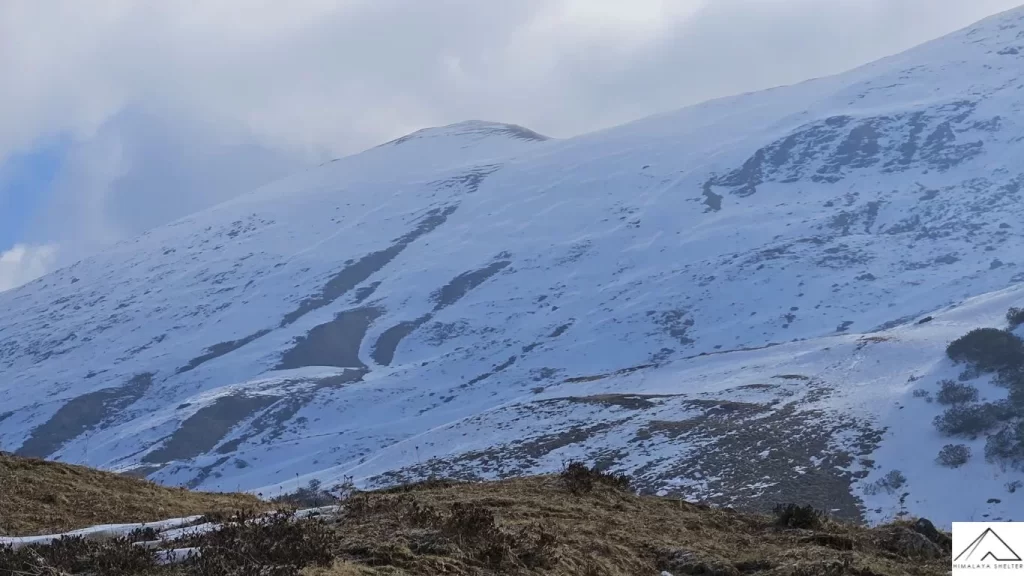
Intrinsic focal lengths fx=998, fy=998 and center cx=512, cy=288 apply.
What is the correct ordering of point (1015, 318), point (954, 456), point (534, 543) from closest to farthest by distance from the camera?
point (534, 543) < point (954, 456) < point (1015, 318)

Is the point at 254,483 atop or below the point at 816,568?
below

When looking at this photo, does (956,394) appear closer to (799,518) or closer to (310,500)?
(799,518)

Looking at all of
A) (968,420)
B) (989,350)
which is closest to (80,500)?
(968,420)

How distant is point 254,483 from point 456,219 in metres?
106

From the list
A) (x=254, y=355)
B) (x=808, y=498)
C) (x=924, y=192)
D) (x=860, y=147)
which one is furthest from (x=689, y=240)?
(x=808, y=498)

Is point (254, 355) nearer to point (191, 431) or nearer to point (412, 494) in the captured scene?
point (191, 431)

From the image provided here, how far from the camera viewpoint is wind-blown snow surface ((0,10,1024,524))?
139ft

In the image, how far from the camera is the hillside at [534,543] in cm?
695

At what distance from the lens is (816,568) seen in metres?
8.07

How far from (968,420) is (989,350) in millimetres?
8033

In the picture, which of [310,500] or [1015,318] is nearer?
[310,500]

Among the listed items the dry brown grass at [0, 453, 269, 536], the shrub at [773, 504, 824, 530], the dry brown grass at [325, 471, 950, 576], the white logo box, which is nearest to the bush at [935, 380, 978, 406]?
the dry brown grass at [325, 471, 950, 576]

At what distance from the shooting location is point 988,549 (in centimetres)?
793

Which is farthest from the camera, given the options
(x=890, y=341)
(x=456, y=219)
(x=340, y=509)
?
(x=456, y=219)
